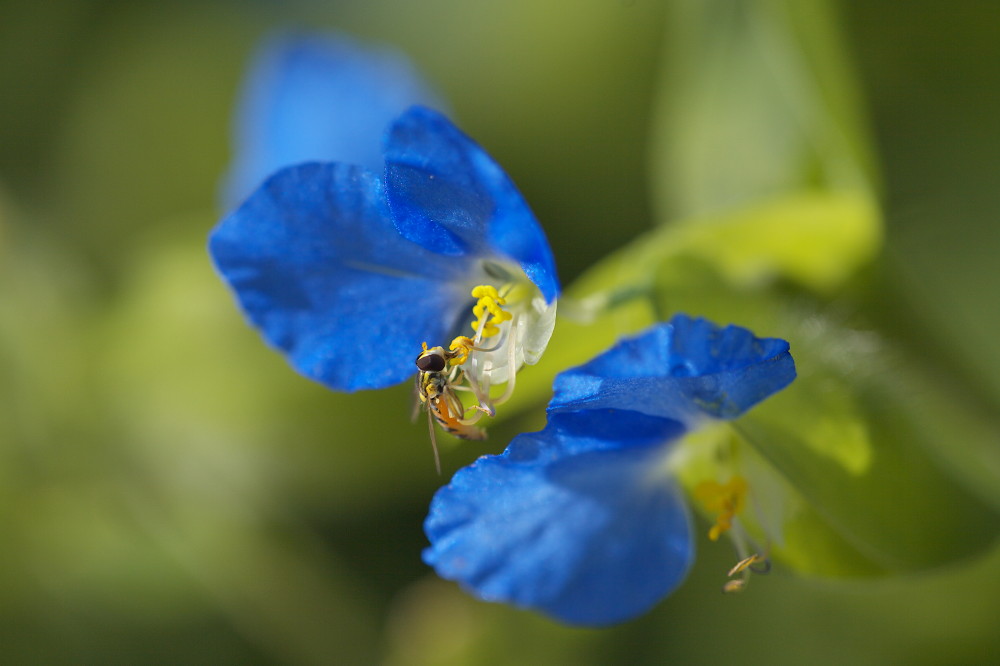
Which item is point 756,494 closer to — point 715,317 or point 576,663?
point 715,317

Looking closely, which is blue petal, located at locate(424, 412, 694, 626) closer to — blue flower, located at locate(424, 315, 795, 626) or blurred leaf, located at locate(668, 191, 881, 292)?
blue flower, located at locate(424, 315, 795, 626)

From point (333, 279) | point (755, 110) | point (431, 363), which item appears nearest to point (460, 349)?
point (431, 363)

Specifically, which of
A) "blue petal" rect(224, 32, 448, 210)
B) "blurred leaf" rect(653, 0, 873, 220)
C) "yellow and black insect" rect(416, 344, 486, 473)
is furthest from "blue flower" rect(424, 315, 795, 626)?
"blue petal" rect(224, 32, 448, 210)

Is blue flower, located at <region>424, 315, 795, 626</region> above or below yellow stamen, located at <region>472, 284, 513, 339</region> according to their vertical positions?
below

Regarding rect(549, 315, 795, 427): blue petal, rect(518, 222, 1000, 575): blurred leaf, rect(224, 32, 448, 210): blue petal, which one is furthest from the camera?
rect(224, 32, 448, 210): blue petal

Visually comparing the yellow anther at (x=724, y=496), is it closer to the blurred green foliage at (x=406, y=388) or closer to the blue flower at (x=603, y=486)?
the blue flower at (x=603, y=486)

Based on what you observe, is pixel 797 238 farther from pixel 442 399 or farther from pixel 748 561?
pixel 442 399

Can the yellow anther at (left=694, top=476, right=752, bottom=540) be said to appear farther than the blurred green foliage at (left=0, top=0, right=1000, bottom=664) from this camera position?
No

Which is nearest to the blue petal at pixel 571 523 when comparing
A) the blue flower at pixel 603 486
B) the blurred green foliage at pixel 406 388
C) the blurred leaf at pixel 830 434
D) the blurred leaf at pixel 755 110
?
the blue flower at pixel 603 486
